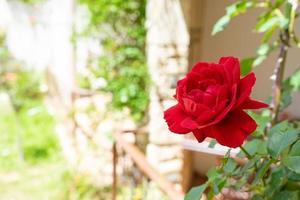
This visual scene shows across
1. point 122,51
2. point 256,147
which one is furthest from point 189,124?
point 122,51

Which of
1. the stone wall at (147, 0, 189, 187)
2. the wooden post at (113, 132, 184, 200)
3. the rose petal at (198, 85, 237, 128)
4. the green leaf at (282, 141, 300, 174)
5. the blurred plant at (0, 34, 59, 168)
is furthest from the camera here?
the blurred plant at (0, 34, 59, 168)

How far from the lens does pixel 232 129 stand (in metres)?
0.49

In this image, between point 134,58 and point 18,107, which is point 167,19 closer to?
point 134,58

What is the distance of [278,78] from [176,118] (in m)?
0.69

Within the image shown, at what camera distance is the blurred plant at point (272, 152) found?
24.5 inches

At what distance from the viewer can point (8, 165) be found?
12.7 ft

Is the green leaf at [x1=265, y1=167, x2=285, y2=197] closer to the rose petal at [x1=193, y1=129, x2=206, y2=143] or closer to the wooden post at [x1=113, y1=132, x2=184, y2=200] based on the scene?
the rose petal at [x1=193, y1=129, x2=206, y2=143]

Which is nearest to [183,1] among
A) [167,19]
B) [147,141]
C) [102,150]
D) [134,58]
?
[167,19]

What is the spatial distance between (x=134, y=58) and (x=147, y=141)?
2.14ft

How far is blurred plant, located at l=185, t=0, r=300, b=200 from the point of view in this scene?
0.62m

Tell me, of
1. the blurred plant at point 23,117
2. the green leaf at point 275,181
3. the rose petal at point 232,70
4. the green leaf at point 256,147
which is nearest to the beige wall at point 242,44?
the green leaf at point 256,147

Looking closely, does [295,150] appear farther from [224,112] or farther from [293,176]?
[224,112]

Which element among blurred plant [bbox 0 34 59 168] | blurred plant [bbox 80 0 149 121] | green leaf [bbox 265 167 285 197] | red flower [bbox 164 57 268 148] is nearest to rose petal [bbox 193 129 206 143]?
red flower [bbox 164 57 268 148]

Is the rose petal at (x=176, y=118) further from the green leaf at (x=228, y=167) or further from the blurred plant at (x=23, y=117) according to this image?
the blurred plant at (x=23, y=117)
